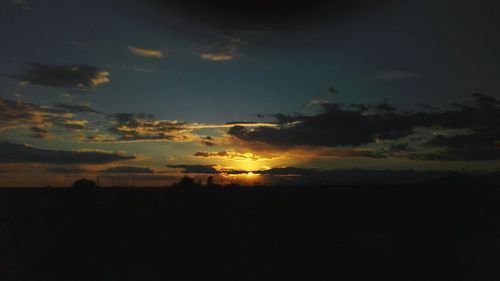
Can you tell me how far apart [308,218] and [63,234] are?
55.8ft

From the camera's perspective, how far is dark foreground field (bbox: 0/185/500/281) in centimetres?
2019

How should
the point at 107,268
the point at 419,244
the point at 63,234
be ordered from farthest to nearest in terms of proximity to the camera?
the point at 63,234
the point at 107,268
the point at 419,244

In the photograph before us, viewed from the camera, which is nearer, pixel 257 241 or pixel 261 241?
pixel 261 241

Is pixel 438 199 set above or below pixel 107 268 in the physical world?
above

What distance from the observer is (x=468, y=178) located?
22734 mm

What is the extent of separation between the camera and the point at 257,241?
2691 cm

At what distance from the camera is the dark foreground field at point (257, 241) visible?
2019 cm

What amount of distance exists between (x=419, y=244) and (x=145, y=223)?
1849 centimetres

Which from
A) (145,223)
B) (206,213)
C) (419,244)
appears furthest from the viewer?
(206,213)

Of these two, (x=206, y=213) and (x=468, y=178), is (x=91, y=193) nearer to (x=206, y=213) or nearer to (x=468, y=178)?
(x=206, y=213)

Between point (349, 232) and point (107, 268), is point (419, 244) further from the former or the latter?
point (349, 232)

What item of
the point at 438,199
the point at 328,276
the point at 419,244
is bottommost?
the point at 328,276

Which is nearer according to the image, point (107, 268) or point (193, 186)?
point (107, 268)

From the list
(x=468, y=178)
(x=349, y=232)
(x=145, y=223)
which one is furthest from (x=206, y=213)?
(x=468, y=178)
